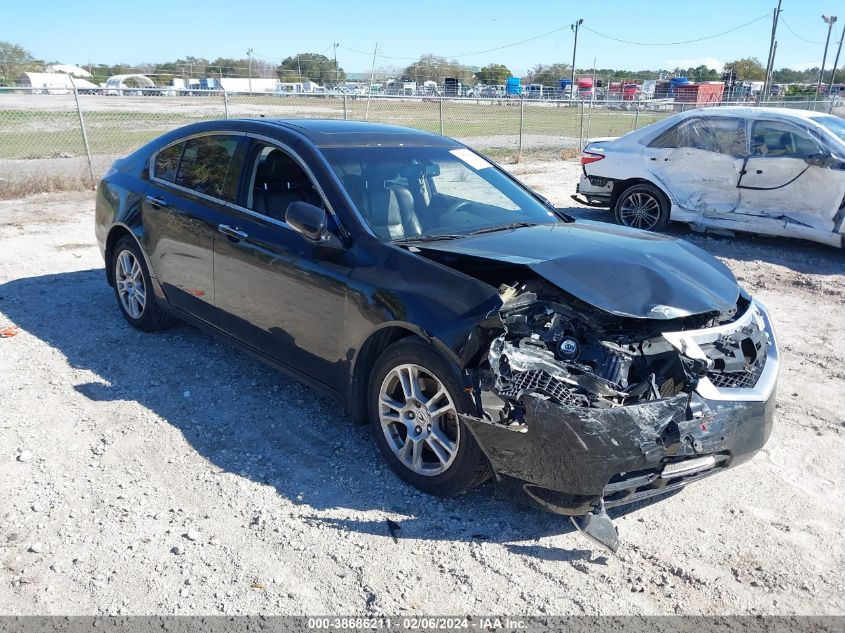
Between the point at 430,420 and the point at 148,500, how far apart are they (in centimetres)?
150

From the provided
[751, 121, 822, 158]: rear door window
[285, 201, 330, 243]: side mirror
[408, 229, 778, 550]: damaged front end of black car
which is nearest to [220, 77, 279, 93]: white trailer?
[751, 121, 822, 158]: rear door window

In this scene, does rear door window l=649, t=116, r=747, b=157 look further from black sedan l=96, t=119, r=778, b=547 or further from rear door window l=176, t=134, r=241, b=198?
rear door window l=176, t=134, r=241, b=198

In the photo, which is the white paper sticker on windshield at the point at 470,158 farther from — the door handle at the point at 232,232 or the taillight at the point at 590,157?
the taillight at the point at 590,157

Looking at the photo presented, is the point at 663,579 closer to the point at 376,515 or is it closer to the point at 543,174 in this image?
the point at 376,515

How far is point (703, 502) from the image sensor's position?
3.65 meters

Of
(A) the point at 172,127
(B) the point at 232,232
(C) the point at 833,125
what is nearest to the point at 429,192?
(B) the point at 232,232

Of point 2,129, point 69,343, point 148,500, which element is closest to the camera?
point 148,500

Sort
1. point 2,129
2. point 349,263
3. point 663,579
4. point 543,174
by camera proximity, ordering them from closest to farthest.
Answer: point 663,579, point 349,263, point 543,174, point 2,129

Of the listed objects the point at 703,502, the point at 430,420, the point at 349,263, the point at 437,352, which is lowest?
the point at 703,502

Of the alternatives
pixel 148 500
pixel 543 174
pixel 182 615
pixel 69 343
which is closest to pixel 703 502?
pixel 182 615

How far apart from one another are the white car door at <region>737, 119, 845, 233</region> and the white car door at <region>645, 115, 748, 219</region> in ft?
0.54

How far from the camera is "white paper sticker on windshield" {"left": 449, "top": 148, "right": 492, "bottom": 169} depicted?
4906 millimetres

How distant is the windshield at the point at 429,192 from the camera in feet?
13.4

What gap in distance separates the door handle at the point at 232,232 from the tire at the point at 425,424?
1.41 m
